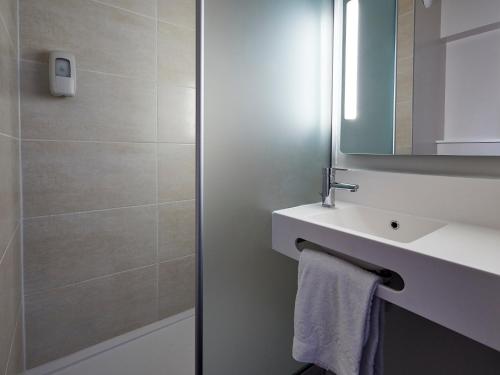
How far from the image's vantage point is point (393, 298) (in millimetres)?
739

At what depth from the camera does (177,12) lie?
5.11 ft

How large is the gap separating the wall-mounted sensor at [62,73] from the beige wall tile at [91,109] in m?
0.05

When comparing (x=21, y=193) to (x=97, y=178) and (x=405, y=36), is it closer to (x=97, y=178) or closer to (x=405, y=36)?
(x=97, y=178)

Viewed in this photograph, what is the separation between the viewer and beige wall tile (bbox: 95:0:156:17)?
135cm

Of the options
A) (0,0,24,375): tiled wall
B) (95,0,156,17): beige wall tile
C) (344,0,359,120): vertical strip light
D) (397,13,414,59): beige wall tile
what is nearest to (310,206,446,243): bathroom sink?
(344,0,359,120): vertical strip light

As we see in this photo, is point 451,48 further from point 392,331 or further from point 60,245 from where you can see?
point 60,245

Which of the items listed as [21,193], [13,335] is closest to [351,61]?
[21,193]

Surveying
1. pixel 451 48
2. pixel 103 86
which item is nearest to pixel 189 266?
pixel 103 86

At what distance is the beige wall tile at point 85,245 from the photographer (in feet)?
4.04

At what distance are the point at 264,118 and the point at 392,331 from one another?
1013 mm

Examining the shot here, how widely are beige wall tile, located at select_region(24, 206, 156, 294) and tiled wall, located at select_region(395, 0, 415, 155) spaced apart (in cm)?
122

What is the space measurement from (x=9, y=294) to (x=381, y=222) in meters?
1.29

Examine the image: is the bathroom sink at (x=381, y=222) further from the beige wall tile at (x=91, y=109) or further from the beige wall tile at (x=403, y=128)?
the beige wall tile at (x=91, y=109)

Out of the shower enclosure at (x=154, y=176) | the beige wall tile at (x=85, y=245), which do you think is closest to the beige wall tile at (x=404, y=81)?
the shower enclosure at (x=154, y=176)
